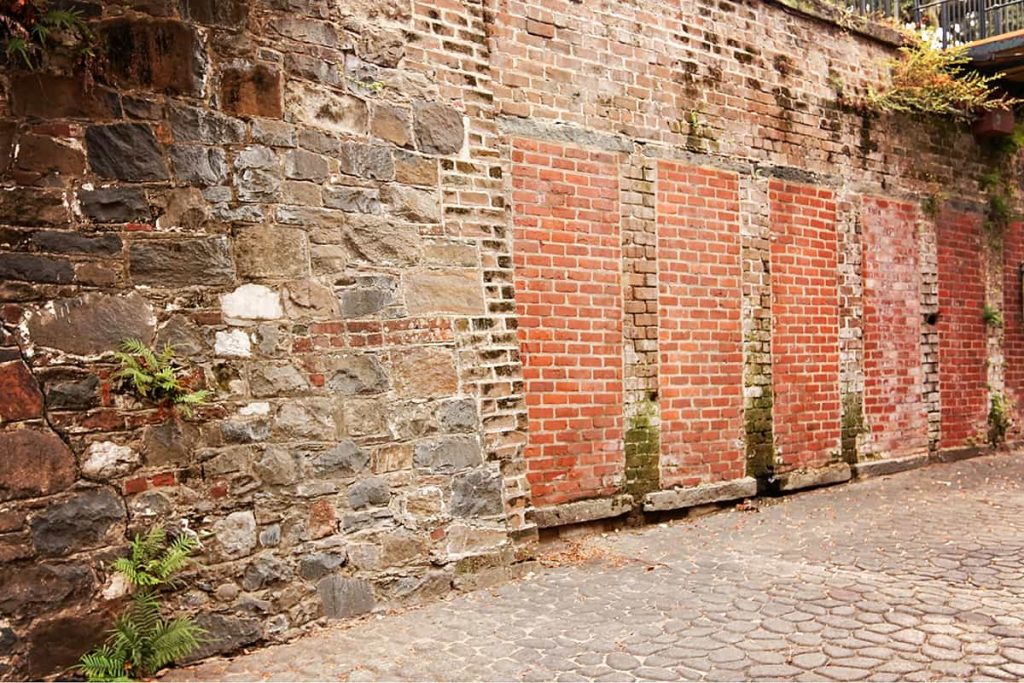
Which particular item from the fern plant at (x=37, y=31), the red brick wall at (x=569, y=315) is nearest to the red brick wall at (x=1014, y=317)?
the red brick wall at (x=569, y=315)

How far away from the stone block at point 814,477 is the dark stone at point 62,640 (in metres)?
6.09

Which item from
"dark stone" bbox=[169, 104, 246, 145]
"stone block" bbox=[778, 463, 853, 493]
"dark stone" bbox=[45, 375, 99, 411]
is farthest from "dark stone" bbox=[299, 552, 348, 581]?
"stone block" bbox=[778, 463, 853, 493]

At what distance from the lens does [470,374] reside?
197 inches

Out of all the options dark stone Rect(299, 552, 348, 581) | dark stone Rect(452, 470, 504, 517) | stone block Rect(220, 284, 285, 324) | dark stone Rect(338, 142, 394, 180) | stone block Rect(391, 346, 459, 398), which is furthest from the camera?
dark stone Rect(452, 470, 504, 517)

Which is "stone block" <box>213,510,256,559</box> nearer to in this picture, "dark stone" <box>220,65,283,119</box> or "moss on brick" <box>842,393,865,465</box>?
"dark stone" <box>220,65,283,119</box>

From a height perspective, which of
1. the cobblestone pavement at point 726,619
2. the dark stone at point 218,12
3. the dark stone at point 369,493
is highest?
the dark stone at point 218,12

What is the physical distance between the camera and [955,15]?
1016 centimetres

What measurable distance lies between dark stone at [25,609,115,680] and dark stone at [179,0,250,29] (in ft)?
10.1

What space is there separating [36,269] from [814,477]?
7.10m

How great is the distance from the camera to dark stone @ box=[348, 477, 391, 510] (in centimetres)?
445

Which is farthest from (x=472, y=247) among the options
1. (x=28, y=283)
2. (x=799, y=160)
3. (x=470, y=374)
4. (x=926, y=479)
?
(x=926, y=479)

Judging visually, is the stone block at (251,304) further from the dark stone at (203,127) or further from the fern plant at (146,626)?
the fern plant at (146,626)

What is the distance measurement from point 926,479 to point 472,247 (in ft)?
20.8

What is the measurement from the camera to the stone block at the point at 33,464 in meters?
3.48
